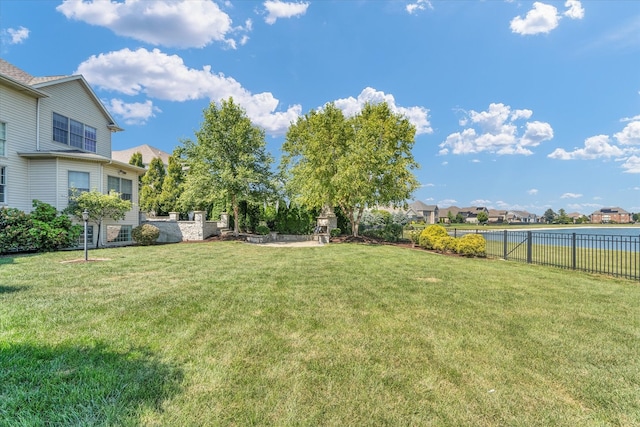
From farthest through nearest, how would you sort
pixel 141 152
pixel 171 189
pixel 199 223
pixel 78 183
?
pixel 141 152 → pixel 171 189 → pixel 199 223 → pixel 78 183

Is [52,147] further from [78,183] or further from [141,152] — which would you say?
[141,152]

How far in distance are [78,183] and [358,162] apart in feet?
45.8

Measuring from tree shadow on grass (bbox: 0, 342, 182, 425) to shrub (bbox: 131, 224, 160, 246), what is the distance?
13417mm

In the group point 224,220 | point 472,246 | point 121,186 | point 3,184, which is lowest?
point 472,246

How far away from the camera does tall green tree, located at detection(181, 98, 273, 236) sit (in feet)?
56.7

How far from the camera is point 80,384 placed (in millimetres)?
2500

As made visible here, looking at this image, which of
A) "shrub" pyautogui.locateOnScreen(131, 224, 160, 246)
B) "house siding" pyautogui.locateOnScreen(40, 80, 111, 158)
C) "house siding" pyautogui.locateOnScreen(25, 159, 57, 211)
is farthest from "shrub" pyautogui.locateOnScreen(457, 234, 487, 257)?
"house siding" pyautogui.locateOnScreen(40, 80, 111, 158)

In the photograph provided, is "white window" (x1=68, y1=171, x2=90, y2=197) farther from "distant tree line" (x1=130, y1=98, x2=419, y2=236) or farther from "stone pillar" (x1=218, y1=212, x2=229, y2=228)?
"stone pillar" (x1=218, y1=212, x2=229, y2=228)

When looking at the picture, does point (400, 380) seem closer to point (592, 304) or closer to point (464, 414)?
point (464, 414)

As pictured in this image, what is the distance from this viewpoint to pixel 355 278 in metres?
7.24

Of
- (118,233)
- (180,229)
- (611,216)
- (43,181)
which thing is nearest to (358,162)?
(180,229)

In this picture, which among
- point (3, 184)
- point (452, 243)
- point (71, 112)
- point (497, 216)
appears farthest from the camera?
point (497, 216)

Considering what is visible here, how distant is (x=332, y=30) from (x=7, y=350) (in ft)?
48.4

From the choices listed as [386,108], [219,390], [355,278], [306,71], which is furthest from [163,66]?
[219,390]
